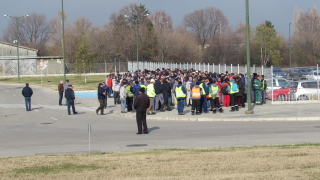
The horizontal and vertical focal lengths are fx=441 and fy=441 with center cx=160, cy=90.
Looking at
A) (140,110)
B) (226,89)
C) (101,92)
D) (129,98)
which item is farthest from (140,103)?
(226,89)

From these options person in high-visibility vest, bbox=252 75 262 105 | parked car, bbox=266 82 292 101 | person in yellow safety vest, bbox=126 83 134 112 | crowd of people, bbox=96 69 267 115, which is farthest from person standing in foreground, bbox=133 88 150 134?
parked car, bbox=266 82 292 101

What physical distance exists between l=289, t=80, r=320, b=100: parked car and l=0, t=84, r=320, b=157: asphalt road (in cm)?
754

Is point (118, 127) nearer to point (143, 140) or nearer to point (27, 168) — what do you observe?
point (143, 140)

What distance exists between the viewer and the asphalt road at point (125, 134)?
43.1 ft

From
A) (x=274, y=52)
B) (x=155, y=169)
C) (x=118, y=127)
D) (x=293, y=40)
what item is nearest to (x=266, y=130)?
(x=118, y=127)

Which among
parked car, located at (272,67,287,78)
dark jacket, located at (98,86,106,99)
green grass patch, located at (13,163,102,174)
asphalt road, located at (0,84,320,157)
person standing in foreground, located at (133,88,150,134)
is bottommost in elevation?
asphalt road, located at (0,84,320,157)

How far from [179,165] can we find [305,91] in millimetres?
18472

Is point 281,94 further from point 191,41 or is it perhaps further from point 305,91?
point 191,41

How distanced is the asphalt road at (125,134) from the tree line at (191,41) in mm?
36184

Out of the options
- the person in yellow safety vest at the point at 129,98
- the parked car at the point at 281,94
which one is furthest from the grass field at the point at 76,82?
the parked car at the point at 281,94

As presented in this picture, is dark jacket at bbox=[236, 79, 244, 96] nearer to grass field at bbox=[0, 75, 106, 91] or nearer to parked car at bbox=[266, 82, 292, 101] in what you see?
parked car at bbox=[266, 82, 292, 101]

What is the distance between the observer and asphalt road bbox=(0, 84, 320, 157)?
1313 centimetres

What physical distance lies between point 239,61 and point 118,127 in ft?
198

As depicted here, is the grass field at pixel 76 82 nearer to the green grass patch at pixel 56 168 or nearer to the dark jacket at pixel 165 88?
the dark jacket at pixel 165 88
